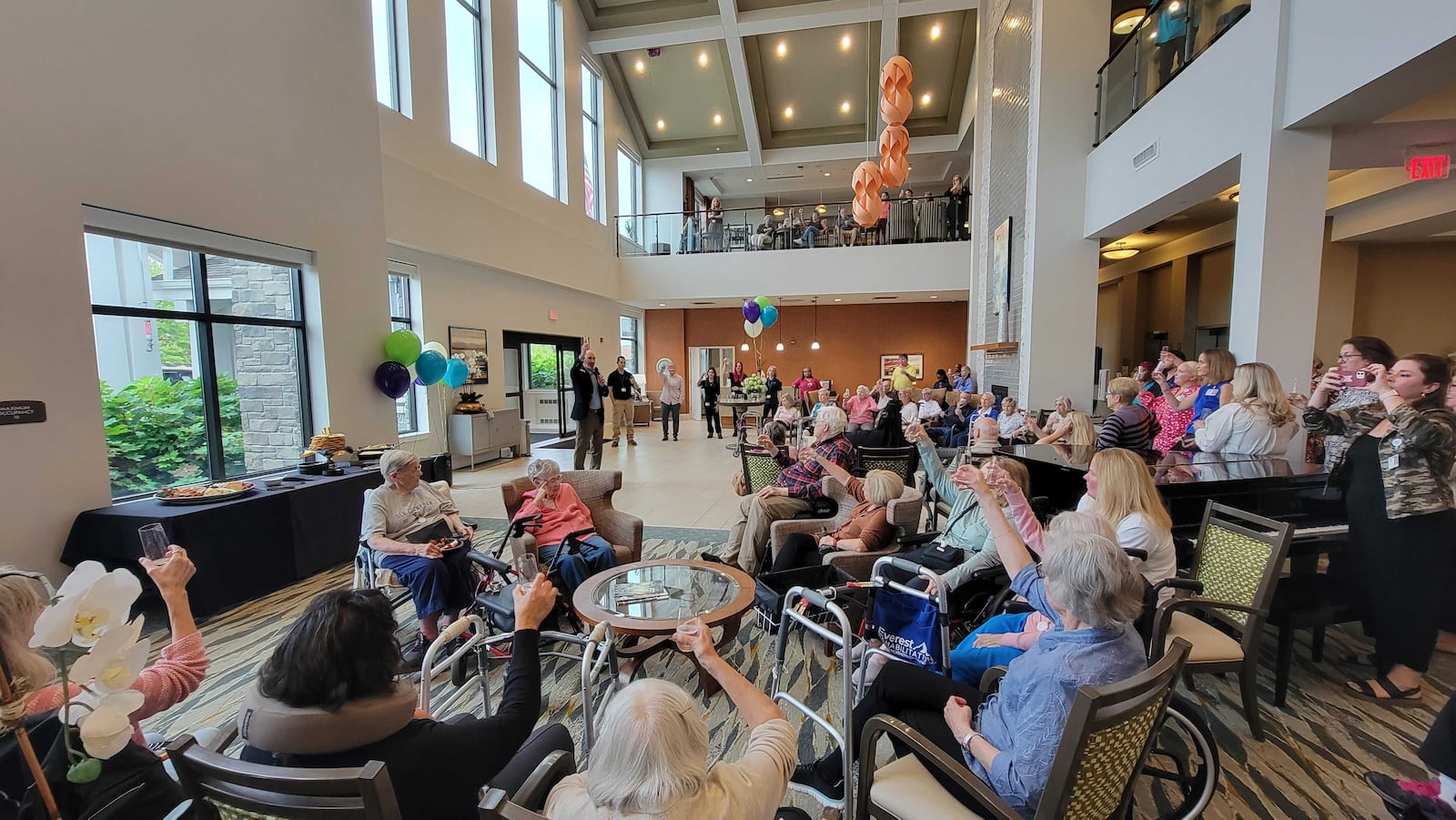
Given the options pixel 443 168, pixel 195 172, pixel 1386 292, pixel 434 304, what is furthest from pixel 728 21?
pixel 1386 292

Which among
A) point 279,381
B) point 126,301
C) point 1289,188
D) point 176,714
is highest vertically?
point 1289,188

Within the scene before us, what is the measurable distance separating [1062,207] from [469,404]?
8188 mm

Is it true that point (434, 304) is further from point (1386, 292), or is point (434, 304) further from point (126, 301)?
point (1386, 292)

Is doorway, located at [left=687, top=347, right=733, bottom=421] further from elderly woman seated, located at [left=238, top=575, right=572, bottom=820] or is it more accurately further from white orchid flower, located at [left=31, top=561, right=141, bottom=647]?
white orchid flower, located at [left=31, top=561, right=141, bottom=647]

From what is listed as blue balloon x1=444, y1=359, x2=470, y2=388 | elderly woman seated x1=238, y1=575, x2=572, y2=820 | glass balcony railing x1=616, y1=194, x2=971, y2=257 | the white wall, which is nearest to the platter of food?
the white wall

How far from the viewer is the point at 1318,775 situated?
6.94 feet

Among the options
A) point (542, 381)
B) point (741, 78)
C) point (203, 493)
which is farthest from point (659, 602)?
point (741, 78)

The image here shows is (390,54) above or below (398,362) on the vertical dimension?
above

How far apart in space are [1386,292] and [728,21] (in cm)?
1133

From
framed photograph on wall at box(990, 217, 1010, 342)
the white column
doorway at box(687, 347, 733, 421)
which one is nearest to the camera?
the white column

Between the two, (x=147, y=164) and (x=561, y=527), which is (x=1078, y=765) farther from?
(x=147, y=164)

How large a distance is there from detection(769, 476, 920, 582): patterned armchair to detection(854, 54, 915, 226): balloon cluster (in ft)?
12.9

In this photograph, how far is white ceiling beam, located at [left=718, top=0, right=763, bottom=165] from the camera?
10.8 m

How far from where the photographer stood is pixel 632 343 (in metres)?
15.7
